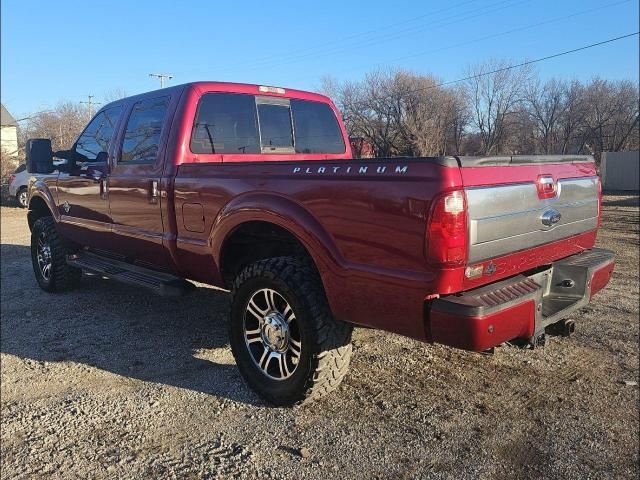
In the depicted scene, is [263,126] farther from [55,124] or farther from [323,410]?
[55,124]

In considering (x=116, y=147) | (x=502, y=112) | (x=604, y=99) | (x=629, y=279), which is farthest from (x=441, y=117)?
(x=116, y=147)


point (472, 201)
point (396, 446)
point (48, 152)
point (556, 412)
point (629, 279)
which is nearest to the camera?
point (472, 201)

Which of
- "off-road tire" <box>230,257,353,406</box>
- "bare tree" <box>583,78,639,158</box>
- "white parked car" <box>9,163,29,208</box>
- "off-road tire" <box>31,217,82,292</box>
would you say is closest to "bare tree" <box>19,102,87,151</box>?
"white parked car" <box>9,163,29,208</box>

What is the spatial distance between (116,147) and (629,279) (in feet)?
19.8

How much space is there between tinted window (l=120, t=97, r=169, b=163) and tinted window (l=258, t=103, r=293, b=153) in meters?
0.84

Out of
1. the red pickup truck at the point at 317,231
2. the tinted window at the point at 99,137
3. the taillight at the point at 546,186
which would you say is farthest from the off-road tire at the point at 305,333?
the tinted window at the point at 99,137

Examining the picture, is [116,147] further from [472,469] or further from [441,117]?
[441,117]

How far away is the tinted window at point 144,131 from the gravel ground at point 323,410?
1.58m

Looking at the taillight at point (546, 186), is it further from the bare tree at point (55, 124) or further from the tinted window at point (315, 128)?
the bare tree at point (55, 124)

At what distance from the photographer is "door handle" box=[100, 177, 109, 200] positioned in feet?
16.5

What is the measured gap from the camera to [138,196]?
4.57 m

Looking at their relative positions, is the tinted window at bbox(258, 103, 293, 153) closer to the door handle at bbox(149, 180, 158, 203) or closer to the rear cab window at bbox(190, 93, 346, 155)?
the rear cab window at bbox(190, 93, 346, 155)

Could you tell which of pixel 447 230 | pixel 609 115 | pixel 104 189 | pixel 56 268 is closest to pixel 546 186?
pixel 447 230

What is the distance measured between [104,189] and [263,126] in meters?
1.62
